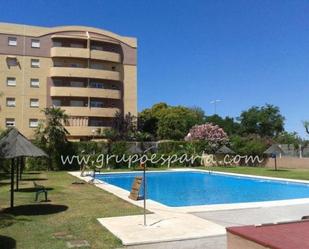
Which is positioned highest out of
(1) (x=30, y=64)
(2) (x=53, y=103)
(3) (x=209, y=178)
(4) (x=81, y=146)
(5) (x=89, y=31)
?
(5) (x=89, y=31)

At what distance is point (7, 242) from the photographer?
8.91m

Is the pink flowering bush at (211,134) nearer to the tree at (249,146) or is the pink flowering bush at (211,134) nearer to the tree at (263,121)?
the tree at (249,146)

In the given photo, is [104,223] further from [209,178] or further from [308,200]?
[209,178]

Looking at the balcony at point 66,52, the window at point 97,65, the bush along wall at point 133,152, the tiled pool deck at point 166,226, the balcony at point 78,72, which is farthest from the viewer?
the window at point 97,65

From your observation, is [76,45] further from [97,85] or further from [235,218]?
[235,218]

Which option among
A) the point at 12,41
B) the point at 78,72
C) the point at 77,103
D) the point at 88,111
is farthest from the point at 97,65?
the point at 12,41

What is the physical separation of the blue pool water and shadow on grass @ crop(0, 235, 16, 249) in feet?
29.6

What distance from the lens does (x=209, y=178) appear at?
99.2 ft

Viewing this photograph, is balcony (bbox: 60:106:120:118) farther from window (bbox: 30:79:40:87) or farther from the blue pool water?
the blue pool water

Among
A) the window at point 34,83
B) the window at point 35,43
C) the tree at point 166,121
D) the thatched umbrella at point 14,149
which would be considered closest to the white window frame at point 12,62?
the window at point 34,83

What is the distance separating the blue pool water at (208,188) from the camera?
18.8m

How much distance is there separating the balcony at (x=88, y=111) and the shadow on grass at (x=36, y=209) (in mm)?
39155

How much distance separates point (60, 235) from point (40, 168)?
86.5ft

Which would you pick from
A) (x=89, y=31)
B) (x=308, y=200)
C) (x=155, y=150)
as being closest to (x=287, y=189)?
(x=308, y=200)
